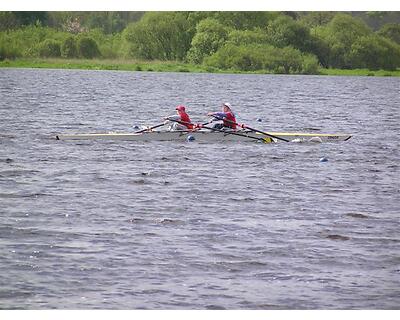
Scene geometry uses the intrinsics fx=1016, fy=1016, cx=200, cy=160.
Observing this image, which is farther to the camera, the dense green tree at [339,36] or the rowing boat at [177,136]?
the rowing boat at [177,136]

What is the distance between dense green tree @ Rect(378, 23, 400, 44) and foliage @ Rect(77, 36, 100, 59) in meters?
4.51

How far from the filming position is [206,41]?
19812 millimetres

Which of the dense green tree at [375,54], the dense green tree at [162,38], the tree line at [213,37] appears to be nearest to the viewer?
the tree line at [213,37]

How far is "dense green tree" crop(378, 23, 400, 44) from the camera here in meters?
14.8

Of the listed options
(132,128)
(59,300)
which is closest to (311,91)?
(132,128)

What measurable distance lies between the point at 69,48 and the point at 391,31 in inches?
209

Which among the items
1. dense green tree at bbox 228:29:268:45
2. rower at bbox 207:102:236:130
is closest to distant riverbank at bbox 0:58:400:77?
dense green tree at bbox 228:29:268:45

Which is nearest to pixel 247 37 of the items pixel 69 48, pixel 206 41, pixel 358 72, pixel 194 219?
pixel 206 41

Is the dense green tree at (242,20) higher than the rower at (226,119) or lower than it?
higher

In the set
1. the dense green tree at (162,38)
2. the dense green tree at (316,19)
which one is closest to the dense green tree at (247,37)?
the dense green tree at (162,38)

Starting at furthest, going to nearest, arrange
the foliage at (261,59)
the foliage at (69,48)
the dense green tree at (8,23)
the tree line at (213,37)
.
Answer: the foliage at (261,59) → the foliage at (69,48) → the tree line at (213,37) → the dense green tree at (8,23)

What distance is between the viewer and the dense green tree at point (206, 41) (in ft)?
60.3

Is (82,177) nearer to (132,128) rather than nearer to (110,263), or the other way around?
(110,263)

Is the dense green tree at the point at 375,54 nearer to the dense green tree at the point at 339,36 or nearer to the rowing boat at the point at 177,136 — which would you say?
the dense green tree at the point at 339,36
